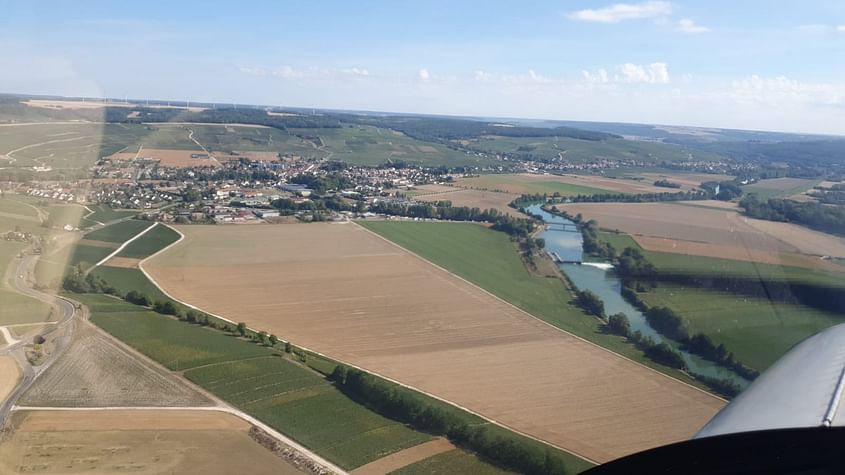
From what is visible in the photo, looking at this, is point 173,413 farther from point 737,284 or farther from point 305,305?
point 737,284

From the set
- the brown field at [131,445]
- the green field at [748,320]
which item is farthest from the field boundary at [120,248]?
the green field at [748,320]

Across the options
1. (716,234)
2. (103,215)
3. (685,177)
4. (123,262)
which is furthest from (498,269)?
(685,177)

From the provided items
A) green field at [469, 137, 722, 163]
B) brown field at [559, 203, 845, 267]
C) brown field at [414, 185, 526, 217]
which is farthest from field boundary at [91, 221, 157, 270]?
green field at [469, 137, 722, 163]

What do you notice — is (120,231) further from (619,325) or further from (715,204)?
(715,204)

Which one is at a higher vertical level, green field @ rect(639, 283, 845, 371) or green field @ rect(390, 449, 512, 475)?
green field @ rect(639, 283, 845, 371)

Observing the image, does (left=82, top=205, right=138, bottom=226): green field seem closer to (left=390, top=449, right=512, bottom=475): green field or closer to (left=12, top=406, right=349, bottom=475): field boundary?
(left=12, top=406, right=349, bottom=475): field boundary
